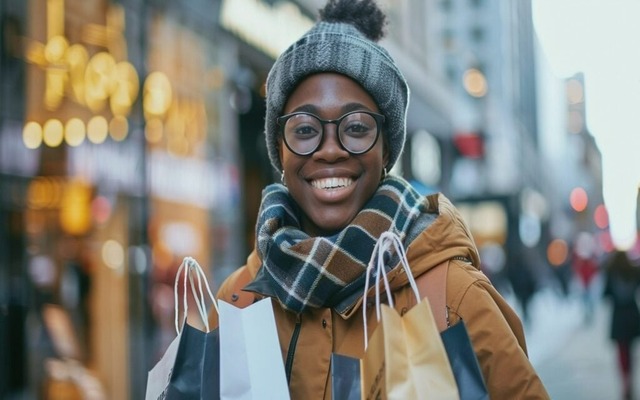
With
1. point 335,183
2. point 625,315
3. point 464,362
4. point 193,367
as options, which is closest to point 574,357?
point 625,315

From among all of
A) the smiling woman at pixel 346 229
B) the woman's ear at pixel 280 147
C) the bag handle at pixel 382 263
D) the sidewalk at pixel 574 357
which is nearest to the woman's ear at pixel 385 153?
the smiling woman at pixel 346 229

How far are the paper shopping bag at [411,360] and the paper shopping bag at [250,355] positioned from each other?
32 cm

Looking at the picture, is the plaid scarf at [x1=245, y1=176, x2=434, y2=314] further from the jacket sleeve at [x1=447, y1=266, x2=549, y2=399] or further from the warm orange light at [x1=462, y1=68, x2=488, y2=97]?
the warm orange light at [x1=462, y1=68, x2=488, y2=97]

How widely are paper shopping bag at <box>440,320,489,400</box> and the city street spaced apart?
685cm

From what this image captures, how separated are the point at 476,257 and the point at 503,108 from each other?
Result: 71.2 metres

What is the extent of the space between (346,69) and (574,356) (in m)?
13.0

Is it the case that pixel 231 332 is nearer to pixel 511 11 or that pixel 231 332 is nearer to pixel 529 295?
pixel 529 295

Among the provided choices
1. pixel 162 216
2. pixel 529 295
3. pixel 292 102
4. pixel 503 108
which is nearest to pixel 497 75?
pixel 503 108

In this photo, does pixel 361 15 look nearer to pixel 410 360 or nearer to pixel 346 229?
pixel 346 229

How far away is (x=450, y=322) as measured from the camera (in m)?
2.11

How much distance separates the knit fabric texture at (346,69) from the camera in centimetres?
235

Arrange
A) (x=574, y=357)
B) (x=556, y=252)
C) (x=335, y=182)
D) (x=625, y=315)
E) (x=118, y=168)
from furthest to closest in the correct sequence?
(x=556, y=252) → (x=574, y=357) → (x=625, y=315) → (x=118, y=168) → (x=335, y=182)

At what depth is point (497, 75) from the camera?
7231 centimetres

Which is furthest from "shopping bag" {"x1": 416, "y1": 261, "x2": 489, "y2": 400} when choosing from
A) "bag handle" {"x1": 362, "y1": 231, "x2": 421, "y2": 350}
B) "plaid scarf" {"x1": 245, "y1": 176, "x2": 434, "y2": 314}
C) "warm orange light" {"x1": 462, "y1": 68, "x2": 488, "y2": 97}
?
"warm orange light" {"x1": 462, "y1": 68, "x2": 488, "y2": 97}
